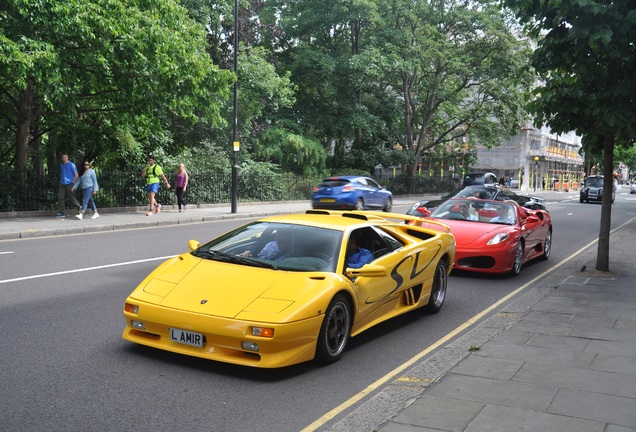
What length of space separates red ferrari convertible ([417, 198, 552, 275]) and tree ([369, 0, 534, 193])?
85.9 feet

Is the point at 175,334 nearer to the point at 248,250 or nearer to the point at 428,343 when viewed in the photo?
the point at 248,250

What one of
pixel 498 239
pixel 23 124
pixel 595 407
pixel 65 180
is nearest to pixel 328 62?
pixel 23 124

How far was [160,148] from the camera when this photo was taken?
2669 centimetres

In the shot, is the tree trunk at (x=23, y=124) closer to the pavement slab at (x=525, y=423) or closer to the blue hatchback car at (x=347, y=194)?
the blue hatchback car at (x=347, y=194)

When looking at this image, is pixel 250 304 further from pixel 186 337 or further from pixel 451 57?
pixel 451 57

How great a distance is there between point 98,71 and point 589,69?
14.4m

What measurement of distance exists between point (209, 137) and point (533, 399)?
95.3 feet

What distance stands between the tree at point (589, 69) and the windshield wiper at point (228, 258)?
5.88 meters

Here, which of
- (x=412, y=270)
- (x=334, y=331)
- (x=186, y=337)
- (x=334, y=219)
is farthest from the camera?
(x=412, y=270)

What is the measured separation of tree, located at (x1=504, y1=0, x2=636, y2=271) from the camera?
9.07m

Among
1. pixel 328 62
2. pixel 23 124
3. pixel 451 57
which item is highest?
pixel 451 57

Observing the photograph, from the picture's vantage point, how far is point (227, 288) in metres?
5.43

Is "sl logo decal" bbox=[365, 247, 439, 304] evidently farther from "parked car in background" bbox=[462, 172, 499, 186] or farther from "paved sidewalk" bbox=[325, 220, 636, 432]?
"parked car in background" bbox=[462, 172, 499, 186]

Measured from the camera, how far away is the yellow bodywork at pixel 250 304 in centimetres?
501
